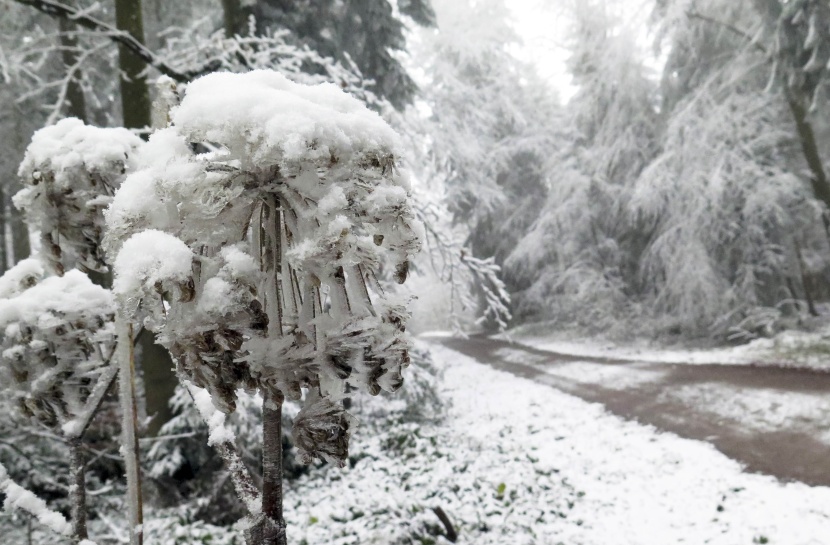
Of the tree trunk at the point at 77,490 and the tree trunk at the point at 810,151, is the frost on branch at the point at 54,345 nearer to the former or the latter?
the tree trunk at the point at 77,490

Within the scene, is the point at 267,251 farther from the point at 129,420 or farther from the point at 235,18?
the point at 235,18

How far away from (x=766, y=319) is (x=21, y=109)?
54.6ft

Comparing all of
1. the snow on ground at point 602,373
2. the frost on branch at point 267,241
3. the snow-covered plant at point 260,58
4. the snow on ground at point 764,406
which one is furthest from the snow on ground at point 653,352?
the frost on branch at point 267,241

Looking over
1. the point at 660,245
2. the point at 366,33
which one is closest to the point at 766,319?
the point at 660,245

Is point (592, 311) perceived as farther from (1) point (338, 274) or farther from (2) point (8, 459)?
(1) point (338, 274)

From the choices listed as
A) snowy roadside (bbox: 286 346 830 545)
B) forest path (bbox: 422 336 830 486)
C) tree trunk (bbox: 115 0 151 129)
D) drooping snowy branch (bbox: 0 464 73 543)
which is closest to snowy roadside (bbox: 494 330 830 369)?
forest path (bbox: 422 336 830 486)

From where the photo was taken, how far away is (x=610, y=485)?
5.97 metres

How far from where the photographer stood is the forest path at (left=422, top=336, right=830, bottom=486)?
242 inches

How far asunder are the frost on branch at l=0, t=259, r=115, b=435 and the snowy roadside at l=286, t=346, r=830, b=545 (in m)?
3.69

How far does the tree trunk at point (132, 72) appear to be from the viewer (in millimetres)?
5578

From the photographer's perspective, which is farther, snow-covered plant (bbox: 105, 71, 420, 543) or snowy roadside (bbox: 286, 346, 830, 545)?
snowy roadside (bbox: 286, 346, 830, 545)

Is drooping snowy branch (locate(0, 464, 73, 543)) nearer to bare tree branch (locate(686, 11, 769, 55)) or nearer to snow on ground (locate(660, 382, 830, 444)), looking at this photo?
snow on ground (locate(660, 382, 830, 444))

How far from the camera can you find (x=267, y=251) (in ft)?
3.01

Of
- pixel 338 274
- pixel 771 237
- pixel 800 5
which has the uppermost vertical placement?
pixel 800 5
